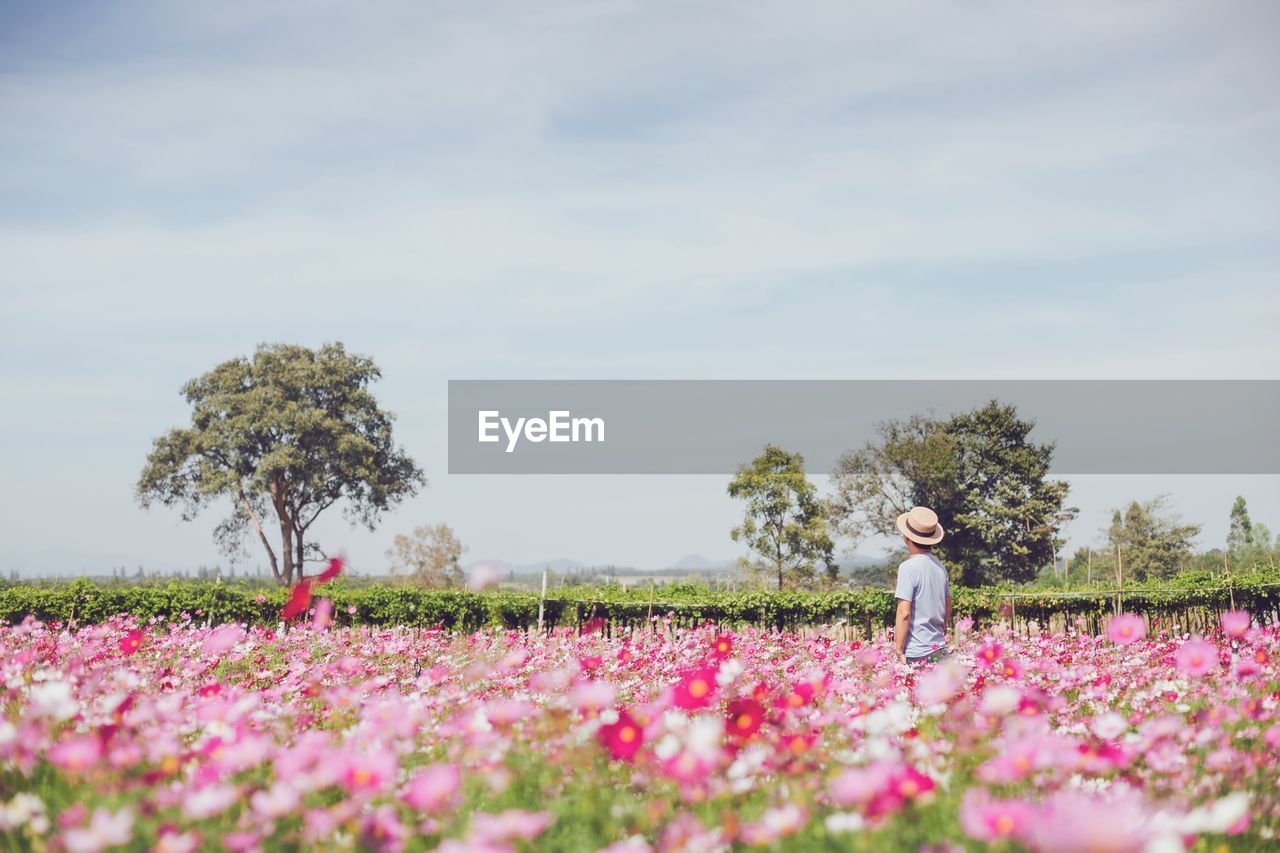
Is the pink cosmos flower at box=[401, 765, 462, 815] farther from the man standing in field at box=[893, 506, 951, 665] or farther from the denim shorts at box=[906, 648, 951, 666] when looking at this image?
the denim shorts at box=[906, 648, 951, 666]

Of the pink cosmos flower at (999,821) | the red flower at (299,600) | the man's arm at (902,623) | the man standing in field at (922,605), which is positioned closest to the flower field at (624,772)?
the pink cosmos flower at (999,821)

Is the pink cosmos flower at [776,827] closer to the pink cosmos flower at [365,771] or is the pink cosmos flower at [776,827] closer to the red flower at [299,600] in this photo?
the pink cosmos flower at [365,771]

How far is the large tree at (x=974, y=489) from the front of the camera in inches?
1690

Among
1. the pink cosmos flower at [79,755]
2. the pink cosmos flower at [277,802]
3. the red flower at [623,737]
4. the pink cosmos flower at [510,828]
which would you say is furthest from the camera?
the red flower at [623,737]

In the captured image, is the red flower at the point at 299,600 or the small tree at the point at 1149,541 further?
the small tree at the point at 1149,541

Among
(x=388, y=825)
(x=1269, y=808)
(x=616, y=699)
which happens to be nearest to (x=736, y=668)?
(x=388, y=825)

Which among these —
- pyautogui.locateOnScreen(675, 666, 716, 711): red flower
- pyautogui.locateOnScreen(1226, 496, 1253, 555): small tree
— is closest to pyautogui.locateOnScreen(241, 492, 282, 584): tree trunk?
pyautogui.locateOnScreen(675, 666, 716, 711): red flower

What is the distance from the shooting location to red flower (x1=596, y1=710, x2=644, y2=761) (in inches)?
120

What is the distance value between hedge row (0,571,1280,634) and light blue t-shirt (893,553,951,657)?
29.7 ft

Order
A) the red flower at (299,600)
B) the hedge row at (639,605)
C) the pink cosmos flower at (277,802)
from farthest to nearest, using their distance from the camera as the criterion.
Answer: the hedge row at (639,605) → the red flower at (299,600) → the pink cosmos flower at (277,802)

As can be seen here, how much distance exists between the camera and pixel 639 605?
629 inches

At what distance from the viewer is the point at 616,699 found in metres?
6.22

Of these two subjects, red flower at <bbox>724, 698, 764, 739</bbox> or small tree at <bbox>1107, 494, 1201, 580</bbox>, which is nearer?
red flower at <bbox>724, 698, 764, 739</bbox>

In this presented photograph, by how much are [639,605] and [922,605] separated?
1008cm
